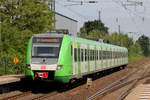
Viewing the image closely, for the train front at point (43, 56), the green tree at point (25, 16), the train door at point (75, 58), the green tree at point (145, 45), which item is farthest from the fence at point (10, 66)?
the green tree at point (145, 45)

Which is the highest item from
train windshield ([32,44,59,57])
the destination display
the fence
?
the destination display

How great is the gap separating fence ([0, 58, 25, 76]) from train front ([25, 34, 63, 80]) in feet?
34.0

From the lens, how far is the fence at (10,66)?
26922 millimetres

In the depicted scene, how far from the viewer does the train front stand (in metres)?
16.1

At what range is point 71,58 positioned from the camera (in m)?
17.2

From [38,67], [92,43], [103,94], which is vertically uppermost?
[92,43]

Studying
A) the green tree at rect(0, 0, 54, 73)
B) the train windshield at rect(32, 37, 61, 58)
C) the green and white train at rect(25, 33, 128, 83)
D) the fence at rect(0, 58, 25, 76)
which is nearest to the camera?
the green and white train at rect(25, 33, 128, 83)

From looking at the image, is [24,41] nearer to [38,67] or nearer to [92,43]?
[92,43]

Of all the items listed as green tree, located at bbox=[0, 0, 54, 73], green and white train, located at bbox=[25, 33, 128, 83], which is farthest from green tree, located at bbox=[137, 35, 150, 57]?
green and white train, located at bbox=[25, 33, 128, 83]

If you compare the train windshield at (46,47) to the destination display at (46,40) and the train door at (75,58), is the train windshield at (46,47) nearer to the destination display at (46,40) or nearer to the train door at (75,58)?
the destination display at (46,40)

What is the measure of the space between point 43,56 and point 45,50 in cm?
39

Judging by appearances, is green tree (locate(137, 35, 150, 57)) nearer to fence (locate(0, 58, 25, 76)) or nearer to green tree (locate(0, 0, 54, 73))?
green tree (locate(0, 0, 54, 73))

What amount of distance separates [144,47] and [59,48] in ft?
449

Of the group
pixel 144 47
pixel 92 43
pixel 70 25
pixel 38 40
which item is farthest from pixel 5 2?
pixel 144 47
